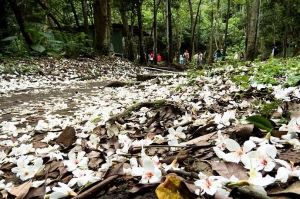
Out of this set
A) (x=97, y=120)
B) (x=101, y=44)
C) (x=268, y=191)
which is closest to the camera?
(x=268, y=191)

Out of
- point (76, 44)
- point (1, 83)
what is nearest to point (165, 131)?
point (1, 83)

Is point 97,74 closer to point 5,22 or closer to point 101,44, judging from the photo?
point 101,44

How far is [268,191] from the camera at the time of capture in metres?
1.09

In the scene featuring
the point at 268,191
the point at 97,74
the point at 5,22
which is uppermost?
the point at 5,22

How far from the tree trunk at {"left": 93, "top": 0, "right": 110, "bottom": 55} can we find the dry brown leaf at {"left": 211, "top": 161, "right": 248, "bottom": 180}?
15519 millimetres

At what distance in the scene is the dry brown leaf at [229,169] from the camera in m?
1.23

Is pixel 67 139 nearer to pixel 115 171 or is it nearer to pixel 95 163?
pixel 95 163

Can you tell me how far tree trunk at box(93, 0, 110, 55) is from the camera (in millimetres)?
15758

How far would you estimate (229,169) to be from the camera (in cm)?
129

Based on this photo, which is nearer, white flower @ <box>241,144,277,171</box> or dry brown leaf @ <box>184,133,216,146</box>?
white flower @ <box>241,144,277,171</box>

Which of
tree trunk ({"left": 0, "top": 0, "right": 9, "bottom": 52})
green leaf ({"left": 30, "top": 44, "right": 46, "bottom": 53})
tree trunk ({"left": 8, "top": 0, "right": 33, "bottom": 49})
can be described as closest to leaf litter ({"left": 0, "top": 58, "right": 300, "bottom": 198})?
green leaf ({"left": 30, "top": 44, "right": 46, "bottom": 53})

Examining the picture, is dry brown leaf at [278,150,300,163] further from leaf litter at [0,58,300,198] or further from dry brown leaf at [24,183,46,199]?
dry brown leaf at [24,183,46,199]

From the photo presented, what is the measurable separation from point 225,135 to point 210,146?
0.14 metres

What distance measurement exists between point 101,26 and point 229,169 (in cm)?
1567
